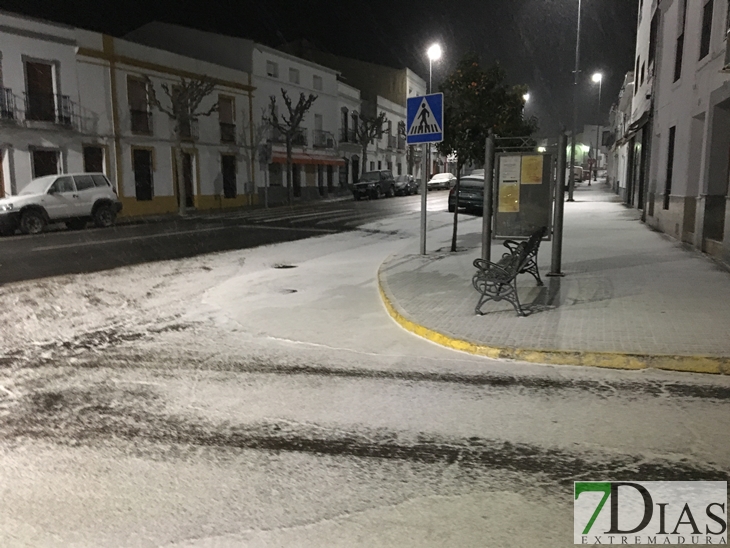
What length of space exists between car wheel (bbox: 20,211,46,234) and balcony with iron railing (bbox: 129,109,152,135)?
1058 cm

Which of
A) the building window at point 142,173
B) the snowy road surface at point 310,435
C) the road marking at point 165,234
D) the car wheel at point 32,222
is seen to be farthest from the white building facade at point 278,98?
the snowy road surface at point 310,435

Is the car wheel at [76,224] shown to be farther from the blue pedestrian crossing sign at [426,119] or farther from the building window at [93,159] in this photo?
the blue pedestrian crossing sign at [426,119]

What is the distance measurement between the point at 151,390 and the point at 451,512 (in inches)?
121

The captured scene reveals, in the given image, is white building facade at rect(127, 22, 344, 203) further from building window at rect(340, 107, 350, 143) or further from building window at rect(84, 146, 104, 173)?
building window at rect(84, 146, 104, 173)

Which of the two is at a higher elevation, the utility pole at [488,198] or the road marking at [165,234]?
the utility pole at [488,198]

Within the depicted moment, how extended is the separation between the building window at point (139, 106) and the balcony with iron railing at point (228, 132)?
5.64m

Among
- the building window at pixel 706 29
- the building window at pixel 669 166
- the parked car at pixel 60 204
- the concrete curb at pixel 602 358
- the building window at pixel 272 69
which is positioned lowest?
the concrete curb at pixel 602 358

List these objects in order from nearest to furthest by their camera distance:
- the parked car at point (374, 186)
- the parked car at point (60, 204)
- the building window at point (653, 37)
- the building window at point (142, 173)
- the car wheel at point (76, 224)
→ the parked car at point (60, 204)
the building window at point (653, 37)
the car wheel at point (76, 224)
the building window at point (142, 173)
the parked car at point (374, 186)

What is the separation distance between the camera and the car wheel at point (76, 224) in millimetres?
20266

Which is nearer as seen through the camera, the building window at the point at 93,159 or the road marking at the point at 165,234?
the road marking at the point at 165,234

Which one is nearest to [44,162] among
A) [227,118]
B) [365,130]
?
[227,118]

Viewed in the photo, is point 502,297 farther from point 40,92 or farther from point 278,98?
point 278,98

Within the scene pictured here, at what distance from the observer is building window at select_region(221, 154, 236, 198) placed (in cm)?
3453

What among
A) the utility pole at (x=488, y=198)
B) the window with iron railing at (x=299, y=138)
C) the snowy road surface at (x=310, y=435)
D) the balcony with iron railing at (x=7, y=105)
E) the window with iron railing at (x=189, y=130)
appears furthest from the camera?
the window with iron railing at (x=299, y=138)
